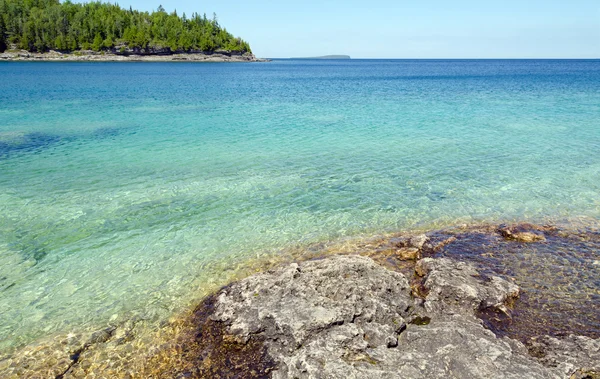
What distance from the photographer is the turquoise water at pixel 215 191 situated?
10.1 metres

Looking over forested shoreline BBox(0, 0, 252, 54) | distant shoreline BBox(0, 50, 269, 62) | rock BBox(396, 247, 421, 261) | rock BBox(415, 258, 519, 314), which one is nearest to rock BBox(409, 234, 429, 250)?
rock BBox(396, 247, 421, 261)

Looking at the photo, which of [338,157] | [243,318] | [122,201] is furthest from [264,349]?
[338,157]

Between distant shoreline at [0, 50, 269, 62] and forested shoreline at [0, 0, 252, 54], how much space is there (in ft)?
7.61

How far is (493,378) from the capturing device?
5828mm

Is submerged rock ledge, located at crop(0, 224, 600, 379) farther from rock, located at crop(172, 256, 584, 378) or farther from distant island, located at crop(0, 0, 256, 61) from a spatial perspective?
distant island, located at crop(0, 0, 256, 61)

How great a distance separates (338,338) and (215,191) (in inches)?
405

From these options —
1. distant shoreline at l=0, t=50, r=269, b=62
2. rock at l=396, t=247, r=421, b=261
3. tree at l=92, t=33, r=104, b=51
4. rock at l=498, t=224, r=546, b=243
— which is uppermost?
tree at l=92, t=33, r=104, b=51

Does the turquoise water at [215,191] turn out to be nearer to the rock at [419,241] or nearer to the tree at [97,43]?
the rock at [419,241]

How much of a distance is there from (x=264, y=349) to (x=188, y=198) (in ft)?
29.4

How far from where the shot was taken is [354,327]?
7.11m

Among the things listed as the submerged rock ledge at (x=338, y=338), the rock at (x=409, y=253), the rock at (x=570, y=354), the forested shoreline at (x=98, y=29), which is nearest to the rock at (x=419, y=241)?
the rock at (x=409, y=253)

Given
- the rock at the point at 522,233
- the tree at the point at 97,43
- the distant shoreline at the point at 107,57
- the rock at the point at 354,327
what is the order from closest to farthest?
the rock at the point at 354,327, the rock at the point at 522,233, the distant shoreline at the point at 107,57, the tree at the point at 97,43

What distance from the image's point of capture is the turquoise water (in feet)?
33.0

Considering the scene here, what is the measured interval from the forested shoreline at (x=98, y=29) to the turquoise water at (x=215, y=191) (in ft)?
467
